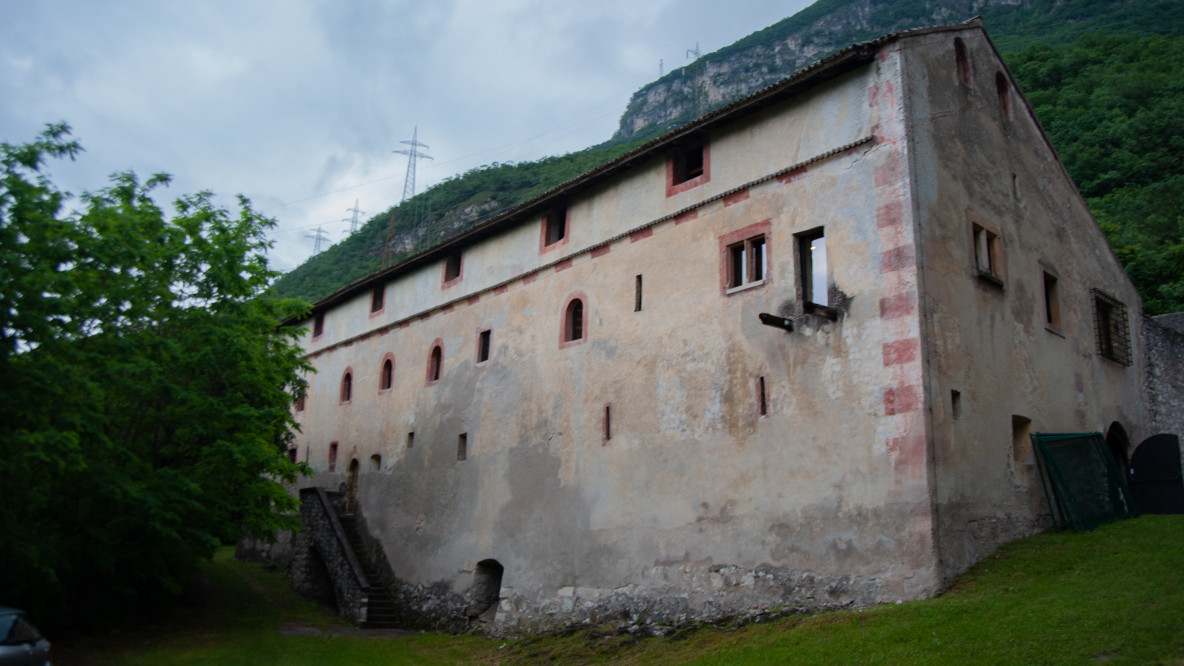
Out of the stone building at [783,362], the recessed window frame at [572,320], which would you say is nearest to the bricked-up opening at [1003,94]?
the stone building at [783,362]

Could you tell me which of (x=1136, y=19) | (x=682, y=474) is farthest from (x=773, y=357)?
(x=1136, y=19)

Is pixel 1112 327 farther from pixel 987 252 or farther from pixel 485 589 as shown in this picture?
pixel 485 589

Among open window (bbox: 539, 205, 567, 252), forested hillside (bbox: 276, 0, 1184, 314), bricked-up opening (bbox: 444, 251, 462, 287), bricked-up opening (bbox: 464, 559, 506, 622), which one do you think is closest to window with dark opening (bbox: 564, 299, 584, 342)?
open window (bbox: 539, 205, 567, 252)

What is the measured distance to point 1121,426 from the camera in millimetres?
18734

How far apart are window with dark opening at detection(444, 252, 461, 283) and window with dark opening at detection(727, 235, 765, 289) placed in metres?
10.0

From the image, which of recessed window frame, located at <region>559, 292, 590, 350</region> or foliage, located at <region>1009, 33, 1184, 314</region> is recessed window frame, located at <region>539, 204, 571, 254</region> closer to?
recessed window frame, located at <region>559, 292, 590, 350</region>

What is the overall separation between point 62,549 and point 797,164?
14861mm

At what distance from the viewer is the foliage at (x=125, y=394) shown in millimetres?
12898

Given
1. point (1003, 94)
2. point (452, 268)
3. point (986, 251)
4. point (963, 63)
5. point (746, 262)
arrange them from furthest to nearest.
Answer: point (452, 268), point (1003, 94), point (963, 63), point (746, 262), point (986, 251)

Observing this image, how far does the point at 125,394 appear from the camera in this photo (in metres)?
16.6

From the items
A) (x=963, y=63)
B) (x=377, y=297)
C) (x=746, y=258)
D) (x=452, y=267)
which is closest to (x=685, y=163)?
(x=746, y=258)

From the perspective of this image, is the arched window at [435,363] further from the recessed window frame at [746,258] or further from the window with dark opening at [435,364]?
the recessed window frame at [746,258]

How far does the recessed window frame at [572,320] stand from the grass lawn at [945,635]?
21.1 ft

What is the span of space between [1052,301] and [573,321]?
9.97 m
